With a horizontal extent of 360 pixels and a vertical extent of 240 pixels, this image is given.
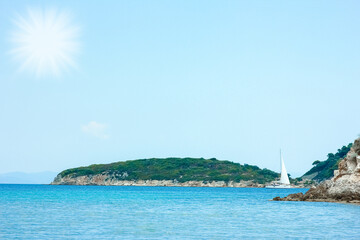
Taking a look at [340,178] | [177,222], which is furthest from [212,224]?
[340,178]

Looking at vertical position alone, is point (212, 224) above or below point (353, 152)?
below

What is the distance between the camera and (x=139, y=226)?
41969mm

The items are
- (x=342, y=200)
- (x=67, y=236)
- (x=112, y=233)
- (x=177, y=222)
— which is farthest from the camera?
(x=342, y=200)

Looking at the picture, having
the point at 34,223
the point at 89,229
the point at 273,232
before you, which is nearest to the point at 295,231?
the point at 273,232

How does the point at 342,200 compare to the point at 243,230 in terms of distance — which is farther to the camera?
the point at 342,200

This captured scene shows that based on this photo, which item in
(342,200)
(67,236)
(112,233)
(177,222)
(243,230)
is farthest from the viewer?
(342,200)

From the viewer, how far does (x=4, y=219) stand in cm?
4638

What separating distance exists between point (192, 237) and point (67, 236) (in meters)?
8.86

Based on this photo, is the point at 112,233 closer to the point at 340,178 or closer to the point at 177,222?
the point at 177,222

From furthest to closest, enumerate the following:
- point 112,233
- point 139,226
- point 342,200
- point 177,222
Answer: point 342,200 → point 177,222 → point 139,226 → point 112,233

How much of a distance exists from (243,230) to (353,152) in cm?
4254

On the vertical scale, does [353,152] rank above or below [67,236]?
above

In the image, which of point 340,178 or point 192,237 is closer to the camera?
point 192,237

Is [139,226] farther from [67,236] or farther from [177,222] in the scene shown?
[67,236]
